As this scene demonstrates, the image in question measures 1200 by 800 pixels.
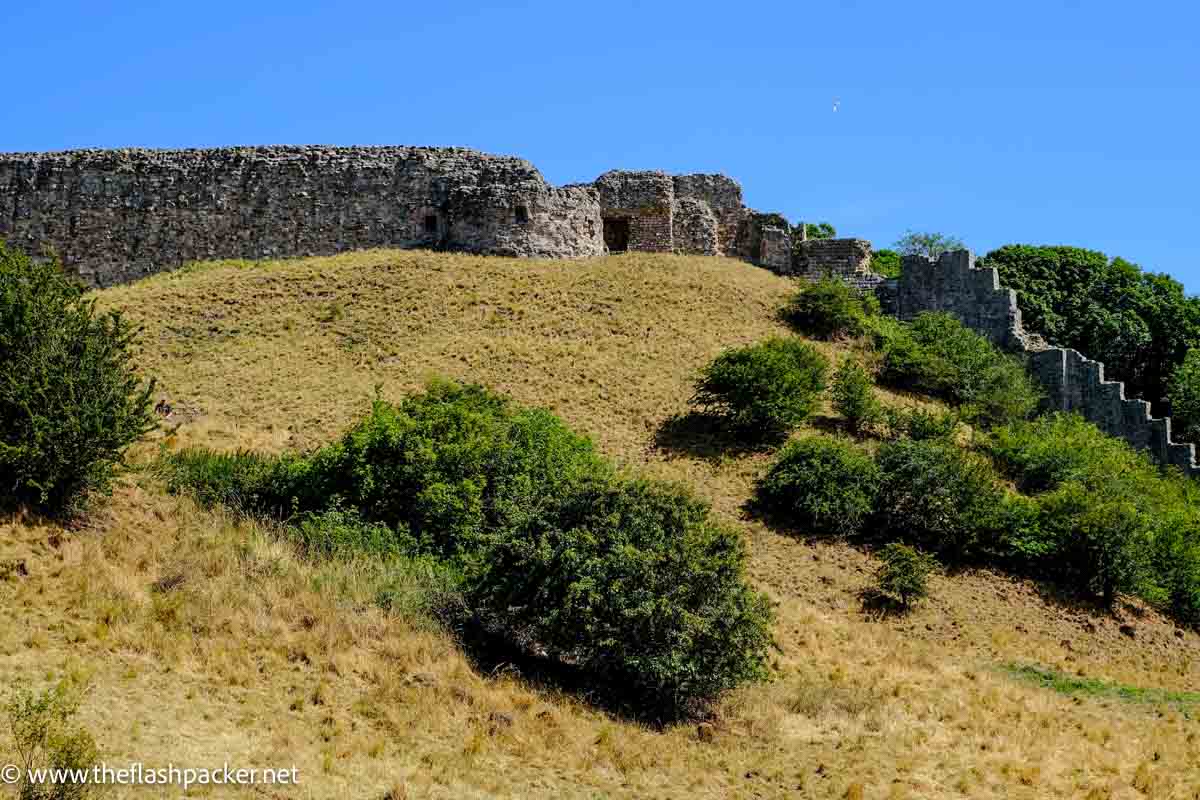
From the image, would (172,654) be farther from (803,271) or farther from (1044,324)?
(1044,324)

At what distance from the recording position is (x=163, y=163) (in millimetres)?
36500

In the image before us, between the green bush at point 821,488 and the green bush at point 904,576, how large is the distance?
4.95 ft

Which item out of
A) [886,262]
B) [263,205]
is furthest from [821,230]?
[263,205]

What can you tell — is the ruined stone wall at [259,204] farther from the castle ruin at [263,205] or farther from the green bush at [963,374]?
the green bush at [963,374]

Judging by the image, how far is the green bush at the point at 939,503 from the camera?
79.7 ft

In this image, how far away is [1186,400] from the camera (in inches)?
1489

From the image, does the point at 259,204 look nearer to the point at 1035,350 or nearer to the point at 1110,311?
the point at 1035,350

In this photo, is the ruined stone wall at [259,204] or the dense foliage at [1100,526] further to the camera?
the ruined stone wall at [259,204]

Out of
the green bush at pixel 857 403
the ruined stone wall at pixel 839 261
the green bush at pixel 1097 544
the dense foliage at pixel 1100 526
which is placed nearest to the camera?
the green bush at pixel 1097 544

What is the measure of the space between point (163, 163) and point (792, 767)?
2808cm

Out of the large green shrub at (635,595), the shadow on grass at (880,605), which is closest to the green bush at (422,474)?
the large green shrub at (635,595)

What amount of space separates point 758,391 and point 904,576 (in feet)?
20.8

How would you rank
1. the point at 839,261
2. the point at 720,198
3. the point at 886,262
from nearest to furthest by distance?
1. the point at 839,261
2. the point at 720,198
3. the point at 886,262

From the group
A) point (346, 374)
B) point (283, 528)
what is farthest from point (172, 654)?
point (346, 374)
